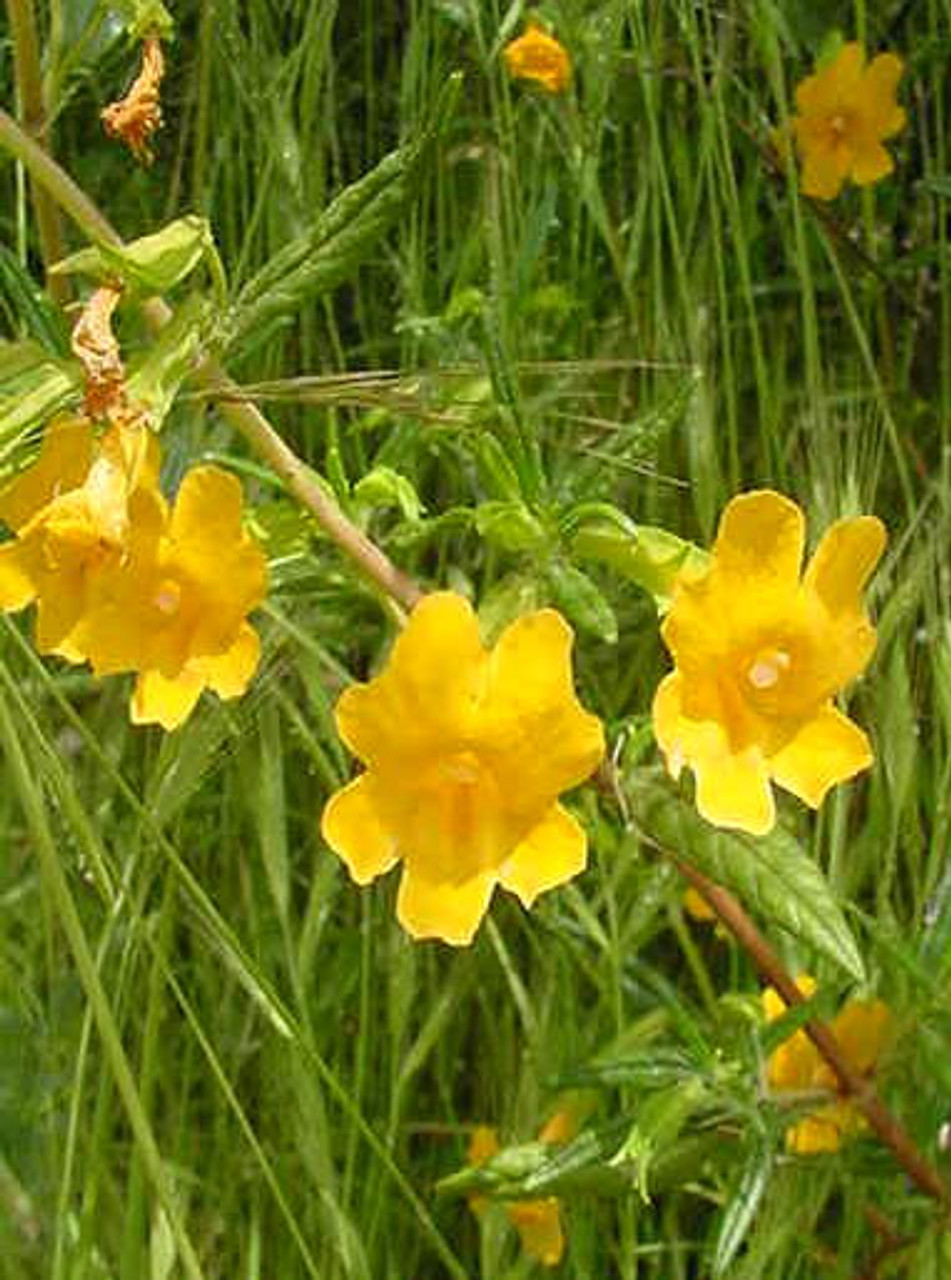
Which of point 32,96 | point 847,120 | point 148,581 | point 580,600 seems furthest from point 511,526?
point 847,120

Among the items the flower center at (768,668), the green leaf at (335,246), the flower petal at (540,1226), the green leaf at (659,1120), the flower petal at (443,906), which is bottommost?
the flower petal at (540,1226)

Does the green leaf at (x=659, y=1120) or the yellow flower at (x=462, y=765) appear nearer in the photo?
the yellow flower at (x=462, y=765)

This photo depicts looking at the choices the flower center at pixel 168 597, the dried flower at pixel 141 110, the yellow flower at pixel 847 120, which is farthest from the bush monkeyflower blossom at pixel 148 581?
the yellow flower at pixel 847 120

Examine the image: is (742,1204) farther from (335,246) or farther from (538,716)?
(335,246)

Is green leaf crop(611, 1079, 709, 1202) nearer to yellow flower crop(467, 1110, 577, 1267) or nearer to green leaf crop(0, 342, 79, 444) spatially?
yellow flower crop(467, 1110, 577, 1267)

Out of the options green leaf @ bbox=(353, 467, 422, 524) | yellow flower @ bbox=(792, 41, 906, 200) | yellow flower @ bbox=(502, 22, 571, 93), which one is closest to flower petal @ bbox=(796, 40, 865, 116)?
yellow flower @ bbox=(792, 41, 906, 200)

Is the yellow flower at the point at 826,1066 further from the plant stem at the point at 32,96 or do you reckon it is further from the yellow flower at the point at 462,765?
the plant stem at the point at 32,96
